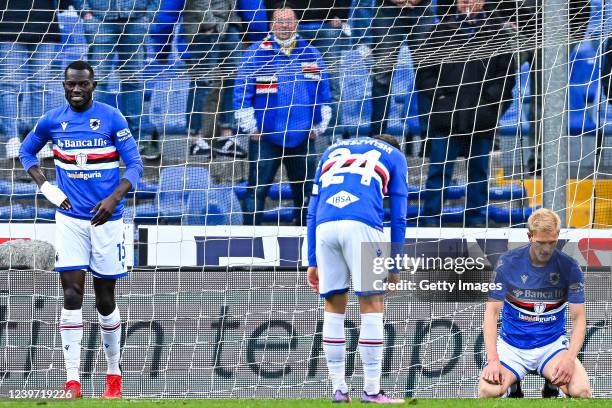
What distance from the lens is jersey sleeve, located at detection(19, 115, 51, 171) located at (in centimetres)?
666

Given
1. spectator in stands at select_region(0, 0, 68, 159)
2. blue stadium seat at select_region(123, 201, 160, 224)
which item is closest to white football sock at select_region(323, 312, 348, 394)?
blue stadium seat at select_region(123, 201, 160, 224)

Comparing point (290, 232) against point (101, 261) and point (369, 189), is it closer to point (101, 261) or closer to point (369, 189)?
point (101, 261)

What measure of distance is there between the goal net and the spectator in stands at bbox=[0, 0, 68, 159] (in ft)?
0.07

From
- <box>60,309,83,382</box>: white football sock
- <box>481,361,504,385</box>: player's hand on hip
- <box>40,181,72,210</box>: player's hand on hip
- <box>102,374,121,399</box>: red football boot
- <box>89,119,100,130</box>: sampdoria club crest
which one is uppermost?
<box>89,119,100,130</box>: sampdoria club crest

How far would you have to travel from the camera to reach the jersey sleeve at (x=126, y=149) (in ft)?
21.7

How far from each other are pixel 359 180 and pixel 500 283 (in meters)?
1.29

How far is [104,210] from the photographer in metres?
6.47

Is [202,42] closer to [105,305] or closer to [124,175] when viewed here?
[124,175]

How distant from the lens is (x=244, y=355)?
8.05 m

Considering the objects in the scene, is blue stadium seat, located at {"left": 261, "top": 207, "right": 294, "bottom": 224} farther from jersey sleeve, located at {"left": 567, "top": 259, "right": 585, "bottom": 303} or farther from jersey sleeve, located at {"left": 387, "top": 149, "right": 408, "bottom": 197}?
jersey sleeve, located at {"left": 387, "top": 149, "right": 408, "bottom": 197}

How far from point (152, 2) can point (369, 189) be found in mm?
5899

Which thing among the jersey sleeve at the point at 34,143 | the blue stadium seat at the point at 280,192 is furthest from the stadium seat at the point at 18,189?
the jersey sleeve at the point at 34,143

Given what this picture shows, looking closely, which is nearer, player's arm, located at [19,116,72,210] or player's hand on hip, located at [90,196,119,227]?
player's hand on hip, located at [90,196,119,227]

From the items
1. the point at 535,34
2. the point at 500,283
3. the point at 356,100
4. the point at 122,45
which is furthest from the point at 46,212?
the point at 500,283
